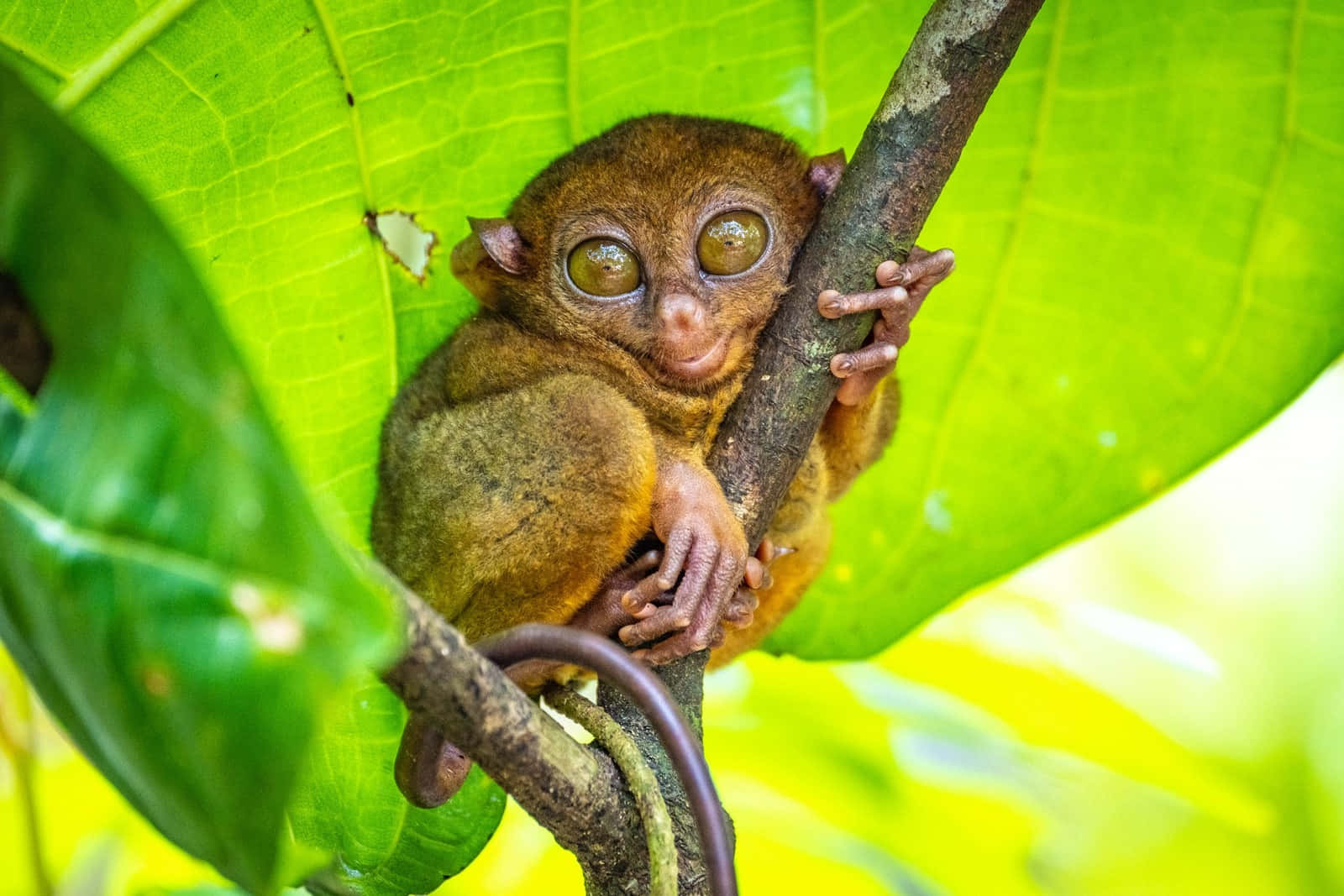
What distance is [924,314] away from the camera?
9.25 ft

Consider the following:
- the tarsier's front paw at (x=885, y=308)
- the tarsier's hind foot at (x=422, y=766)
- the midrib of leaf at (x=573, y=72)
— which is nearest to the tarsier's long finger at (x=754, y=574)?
the tarsier's front paw at (x=885, y=308)

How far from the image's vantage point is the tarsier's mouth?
2.53m

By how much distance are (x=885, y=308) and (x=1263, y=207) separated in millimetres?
980

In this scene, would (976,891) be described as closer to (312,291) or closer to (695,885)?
(695,885)

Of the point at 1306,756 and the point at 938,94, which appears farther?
the point at 1306,756

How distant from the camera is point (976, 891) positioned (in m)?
3.13

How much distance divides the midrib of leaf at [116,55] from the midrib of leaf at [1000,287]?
5.14ft

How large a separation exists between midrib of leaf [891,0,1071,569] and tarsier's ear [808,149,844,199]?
1.21 ft

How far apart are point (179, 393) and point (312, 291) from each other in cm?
165

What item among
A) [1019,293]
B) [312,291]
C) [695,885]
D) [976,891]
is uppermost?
[1019,293]

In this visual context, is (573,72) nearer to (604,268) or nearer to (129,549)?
(604,268)

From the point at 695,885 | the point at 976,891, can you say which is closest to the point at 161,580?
the point at 695,885

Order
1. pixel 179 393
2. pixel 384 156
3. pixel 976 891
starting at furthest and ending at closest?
pixel 976 891
pixel 384 156
pixel 179 393

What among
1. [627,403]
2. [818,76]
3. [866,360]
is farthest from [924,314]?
[627,403]
